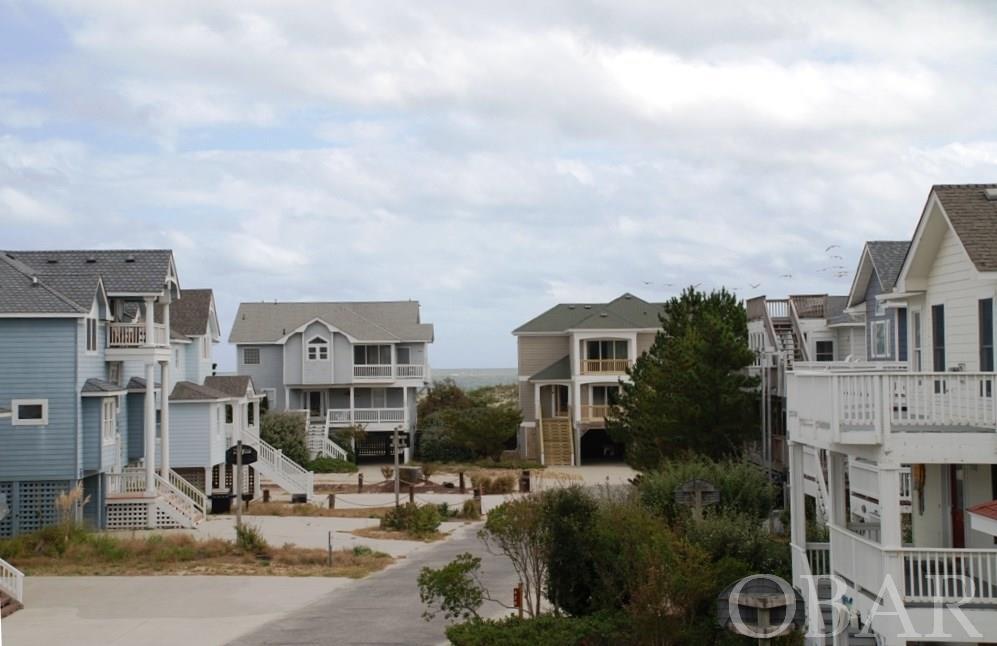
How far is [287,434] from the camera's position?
56250mm

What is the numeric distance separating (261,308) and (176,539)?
38.1 m

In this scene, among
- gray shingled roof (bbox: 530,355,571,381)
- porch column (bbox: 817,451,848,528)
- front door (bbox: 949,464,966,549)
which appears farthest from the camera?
gray shingled roof (bbox: 530,355,571,381)

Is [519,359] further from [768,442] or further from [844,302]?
[768,442]

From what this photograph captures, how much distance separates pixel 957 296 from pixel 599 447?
142ft

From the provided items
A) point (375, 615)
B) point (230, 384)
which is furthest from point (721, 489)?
point (230, 384)

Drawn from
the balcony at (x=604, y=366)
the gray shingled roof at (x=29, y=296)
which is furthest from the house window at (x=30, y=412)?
the balcony at (x=604, y=366)

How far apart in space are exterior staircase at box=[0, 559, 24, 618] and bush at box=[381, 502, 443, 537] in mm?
13413

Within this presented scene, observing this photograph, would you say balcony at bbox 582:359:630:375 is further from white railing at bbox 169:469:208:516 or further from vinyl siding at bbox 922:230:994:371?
vinyl siding at bbox 922:230:994:371

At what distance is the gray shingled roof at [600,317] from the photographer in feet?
202

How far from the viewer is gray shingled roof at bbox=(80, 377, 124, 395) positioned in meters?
35.3

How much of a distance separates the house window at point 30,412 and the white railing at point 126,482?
3764mm

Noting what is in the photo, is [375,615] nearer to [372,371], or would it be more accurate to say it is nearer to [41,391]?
[41,391]

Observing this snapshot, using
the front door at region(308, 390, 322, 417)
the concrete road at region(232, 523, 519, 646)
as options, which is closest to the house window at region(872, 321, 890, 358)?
the concrete road at region(232, 523, 519, 646)

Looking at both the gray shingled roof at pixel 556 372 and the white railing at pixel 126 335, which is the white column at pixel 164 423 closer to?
the white railing at pixel 126 335
